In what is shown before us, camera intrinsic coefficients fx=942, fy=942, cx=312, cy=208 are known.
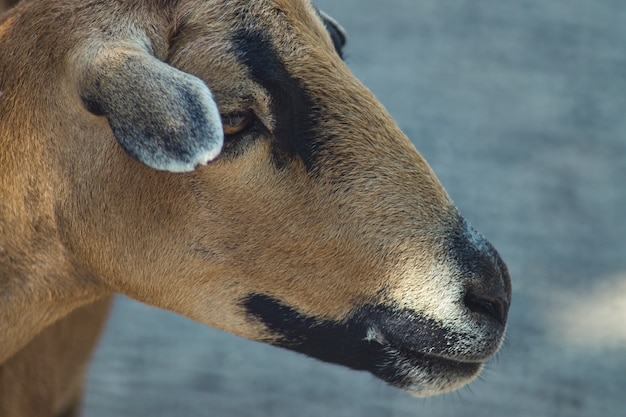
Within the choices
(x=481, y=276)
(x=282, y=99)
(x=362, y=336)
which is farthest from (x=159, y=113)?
(x=481, y=276)

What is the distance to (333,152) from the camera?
2.66 meters

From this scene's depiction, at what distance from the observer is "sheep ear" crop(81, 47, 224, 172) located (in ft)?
7.61

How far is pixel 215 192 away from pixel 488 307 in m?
0.85

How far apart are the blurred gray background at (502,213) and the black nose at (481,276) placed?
1.18m

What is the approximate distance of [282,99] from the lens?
2.62 metres

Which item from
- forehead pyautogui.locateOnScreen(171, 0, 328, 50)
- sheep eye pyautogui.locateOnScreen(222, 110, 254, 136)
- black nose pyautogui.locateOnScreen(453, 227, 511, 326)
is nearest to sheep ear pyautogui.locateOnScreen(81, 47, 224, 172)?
sheep eye pyautogui.locateOnScreen(222, 110, 254, 136)

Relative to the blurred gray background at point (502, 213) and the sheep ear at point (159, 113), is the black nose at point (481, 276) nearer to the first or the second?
the sheep ear at point (159, 113)

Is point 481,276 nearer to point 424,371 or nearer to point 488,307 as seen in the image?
point 488,307

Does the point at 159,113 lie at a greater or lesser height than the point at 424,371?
greater

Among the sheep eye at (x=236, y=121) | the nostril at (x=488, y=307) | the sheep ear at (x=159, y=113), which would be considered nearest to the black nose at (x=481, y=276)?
the nostril at (x=488, y=307)

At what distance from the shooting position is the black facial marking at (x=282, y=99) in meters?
2.61

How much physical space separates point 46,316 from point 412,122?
4.26 m

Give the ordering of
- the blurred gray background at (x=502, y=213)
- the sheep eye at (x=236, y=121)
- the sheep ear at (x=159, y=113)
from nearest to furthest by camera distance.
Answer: the sheep ear at (x=159, y=113)
the sheep eye at (x=236, y=121)
the blurred gray background at (x=502, y=213)

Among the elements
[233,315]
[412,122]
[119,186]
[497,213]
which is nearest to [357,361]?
[233,315]
